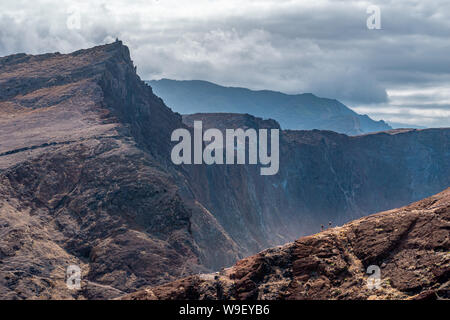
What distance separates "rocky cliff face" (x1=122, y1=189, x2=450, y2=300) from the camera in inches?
1951

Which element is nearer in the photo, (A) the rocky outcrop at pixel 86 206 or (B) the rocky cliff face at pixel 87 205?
(B) the rocky cliff face at pixel 87 205

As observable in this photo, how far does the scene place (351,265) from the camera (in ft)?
174

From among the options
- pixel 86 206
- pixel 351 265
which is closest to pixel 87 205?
pixel 86 206

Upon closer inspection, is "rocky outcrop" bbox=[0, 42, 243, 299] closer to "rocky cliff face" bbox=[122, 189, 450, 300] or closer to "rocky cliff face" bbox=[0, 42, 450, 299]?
"rocky cliff face" bbox=[0, 42, 450, 299]

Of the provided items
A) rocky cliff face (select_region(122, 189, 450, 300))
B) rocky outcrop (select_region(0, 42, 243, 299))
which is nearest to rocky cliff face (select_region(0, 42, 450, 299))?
rocky outcrop (select_region(0, 42, 243, 299))

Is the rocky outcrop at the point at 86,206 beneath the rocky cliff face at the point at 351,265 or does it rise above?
above

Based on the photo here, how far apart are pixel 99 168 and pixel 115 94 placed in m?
50.2

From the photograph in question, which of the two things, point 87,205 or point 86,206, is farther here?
point 87,205

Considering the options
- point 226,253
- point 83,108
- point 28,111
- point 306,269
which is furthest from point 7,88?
point 306,269

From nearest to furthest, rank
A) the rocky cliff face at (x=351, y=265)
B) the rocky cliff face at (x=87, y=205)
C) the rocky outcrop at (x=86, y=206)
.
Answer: the rocky cliff face at (x=351, y=265)
the rocky cliff face at (x=87, y=205)
the rocky outcrop at (x=86, y=206)

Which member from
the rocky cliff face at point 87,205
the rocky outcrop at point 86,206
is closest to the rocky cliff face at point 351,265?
the rocky outcrop at point 86,206

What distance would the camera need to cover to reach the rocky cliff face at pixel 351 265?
49.6 metres

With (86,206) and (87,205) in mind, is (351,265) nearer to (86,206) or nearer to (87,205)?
(86,206)

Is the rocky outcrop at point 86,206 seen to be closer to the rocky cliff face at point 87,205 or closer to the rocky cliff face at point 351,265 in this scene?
the rocky cliff face at point 87,205
